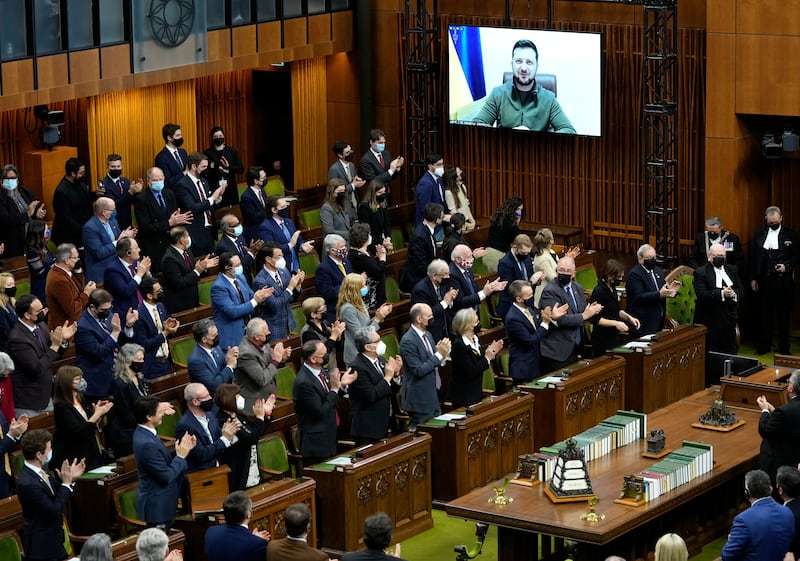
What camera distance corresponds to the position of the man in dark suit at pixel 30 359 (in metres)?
→ 12.0

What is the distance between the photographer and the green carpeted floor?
459 inches

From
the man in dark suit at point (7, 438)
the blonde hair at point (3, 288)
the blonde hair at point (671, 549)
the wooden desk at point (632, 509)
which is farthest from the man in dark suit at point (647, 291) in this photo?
the man in dark suit at point (7, 438)

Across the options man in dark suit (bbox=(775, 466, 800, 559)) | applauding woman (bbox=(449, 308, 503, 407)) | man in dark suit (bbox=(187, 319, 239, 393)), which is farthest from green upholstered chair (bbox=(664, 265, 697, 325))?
man in dark suit (bbox=(775, 466, 800, 559))

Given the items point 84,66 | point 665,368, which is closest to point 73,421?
point 665,368

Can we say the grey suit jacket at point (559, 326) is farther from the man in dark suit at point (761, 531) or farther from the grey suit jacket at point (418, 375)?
the man in dark suit at point (761, 531)

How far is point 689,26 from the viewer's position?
17.4m

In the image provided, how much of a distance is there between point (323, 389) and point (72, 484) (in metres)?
1.90

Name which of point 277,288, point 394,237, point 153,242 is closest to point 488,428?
point 277,288

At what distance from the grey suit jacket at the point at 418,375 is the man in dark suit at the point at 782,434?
2620mm

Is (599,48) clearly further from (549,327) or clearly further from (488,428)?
(488,428)

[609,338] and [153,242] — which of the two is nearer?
[609,338]

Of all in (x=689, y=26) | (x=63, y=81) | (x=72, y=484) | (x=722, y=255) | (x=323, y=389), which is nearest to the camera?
(x=72, y=484)

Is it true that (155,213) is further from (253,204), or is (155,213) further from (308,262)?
(308,262)

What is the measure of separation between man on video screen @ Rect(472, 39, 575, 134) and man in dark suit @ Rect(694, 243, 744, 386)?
11.6 ft
